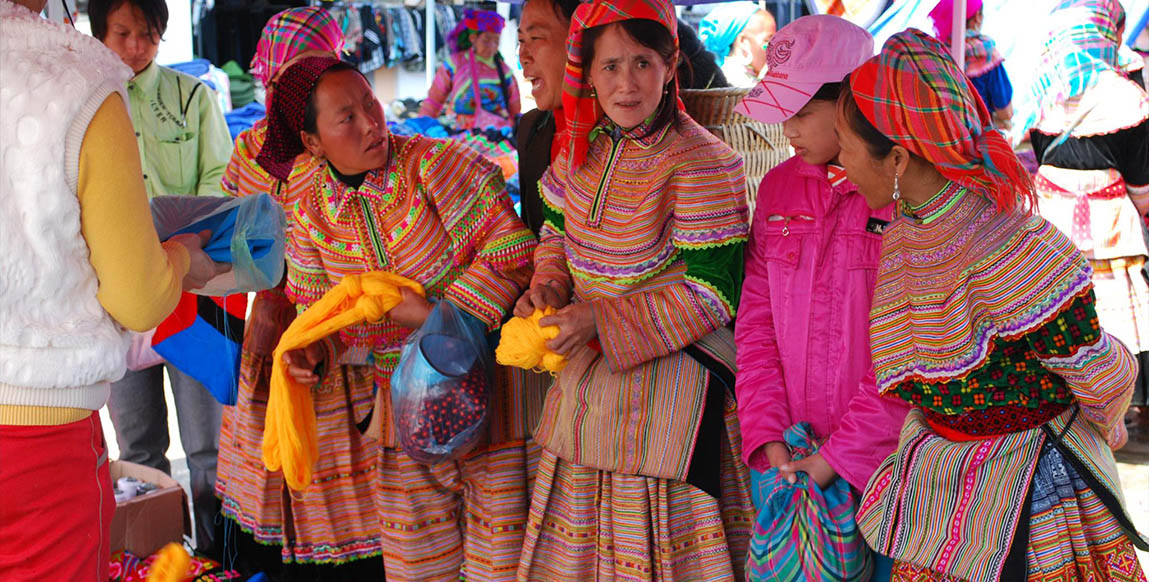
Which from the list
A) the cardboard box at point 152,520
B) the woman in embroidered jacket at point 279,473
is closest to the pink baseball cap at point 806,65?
the woman in embroidered jacket at point 279,473

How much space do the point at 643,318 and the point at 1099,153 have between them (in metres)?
3.17

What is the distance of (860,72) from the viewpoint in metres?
2.07

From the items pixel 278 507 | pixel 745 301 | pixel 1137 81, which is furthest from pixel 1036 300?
pixel 1137 81

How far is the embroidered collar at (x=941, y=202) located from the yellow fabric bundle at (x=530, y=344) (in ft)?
2.84

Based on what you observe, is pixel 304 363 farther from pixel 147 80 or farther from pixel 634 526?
pixel 147 80

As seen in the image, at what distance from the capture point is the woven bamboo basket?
10.5 ft

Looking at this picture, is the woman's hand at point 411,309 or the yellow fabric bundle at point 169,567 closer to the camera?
the yellow fabric bundle at point 169,567

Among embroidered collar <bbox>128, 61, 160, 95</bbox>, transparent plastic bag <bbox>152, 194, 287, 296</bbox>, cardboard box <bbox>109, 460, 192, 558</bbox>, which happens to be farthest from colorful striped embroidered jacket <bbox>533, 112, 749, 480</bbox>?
embroidered collar <bbox>128, 61, 160, 95</bbox>

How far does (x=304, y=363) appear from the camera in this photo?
3029 millimetres

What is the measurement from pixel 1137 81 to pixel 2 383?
16.0 feet

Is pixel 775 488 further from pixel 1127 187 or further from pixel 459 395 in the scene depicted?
pixel 1127 187

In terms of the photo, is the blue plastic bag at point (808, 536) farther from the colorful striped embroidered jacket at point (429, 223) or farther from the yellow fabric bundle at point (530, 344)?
the colorful striped embroidered jacket at point (429, 223)

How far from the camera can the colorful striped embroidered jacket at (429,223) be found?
295 centimetres

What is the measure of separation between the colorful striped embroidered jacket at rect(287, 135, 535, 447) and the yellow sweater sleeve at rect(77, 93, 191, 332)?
0.98m
